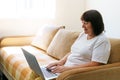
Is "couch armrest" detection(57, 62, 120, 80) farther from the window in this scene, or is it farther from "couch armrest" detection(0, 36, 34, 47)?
the window

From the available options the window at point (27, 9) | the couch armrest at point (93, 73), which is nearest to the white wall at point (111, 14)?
the window at point (27, 9)

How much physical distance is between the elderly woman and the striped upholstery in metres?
0.34

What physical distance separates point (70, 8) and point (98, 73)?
2.34m

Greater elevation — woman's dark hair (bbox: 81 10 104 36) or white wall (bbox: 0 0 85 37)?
woman's dark hair (bbox: 81 10 104 36)

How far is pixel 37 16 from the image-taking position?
3736 millimetres

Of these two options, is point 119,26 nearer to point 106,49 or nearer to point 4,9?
point 106,49

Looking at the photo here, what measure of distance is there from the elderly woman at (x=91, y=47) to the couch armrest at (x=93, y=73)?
0.30ft

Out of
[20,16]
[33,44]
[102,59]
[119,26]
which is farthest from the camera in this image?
[20,16]

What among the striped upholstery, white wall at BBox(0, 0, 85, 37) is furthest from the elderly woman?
white wall at BBox(0, 0, 85, 37)

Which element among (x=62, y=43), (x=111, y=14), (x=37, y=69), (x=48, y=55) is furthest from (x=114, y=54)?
(x=111, y=14)

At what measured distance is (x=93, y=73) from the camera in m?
1.64

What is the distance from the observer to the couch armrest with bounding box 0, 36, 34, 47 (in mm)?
3455

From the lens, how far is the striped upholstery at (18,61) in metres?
2.23

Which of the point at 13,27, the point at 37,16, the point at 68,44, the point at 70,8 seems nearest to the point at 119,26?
the point at 68,44
